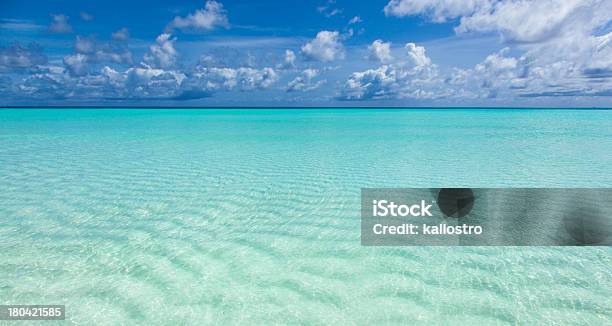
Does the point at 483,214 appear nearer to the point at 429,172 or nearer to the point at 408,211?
the point at 408,211

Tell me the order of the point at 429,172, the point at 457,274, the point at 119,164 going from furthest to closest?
the point at 119,164 → the point at 429,172 → the point at 457,274

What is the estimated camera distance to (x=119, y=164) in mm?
9414

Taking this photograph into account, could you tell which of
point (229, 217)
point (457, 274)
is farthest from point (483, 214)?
point (229, 217)

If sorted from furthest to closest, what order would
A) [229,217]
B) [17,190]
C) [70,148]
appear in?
[70,148]
[17,190]
[229,217]

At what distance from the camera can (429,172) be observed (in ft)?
27.9

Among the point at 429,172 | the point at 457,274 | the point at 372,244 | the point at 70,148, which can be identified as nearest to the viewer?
the point at 457,274

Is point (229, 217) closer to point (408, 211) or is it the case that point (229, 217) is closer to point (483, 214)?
point (408, 211)

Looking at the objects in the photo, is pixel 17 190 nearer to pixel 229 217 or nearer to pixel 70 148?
pixel 229 217

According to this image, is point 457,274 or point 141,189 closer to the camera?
point 457,274

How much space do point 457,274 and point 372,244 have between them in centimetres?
100

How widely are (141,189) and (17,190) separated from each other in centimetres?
209

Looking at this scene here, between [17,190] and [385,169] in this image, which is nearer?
[17,190]

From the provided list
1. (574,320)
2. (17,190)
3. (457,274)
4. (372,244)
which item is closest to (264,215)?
(372,244)

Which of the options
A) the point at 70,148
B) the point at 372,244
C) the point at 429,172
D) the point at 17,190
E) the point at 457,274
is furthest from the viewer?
the point at 70,148
